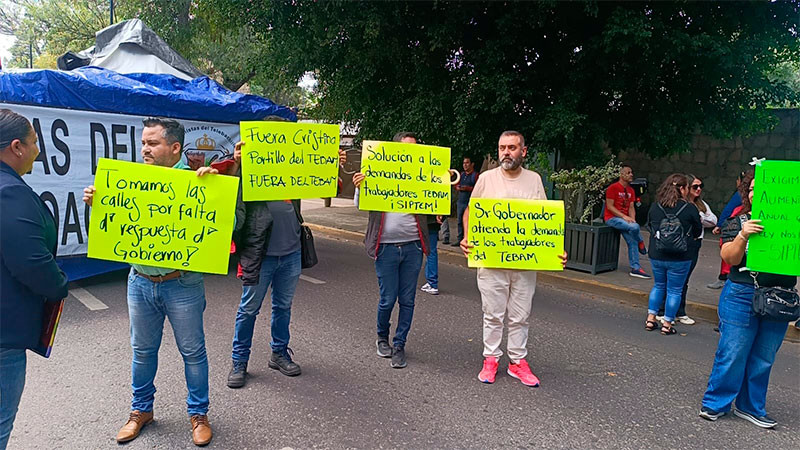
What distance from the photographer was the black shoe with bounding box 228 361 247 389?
12.8ft

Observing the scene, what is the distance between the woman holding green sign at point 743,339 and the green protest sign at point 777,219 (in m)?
0.11

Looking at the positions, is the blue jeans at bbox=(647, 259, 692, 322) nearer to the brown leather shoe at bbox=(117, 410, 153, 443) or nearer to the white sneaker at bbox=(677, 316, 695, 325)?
the white sneaker at bbox=(677, 316, 695, 325)

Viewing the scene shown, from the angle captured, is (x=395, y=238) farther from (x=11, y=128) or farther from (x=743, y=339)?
(x=11, y=128)

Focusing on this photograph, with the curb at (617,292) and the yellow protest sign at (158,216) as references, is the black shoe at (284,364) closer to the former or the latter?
the yellow protest sign at (158,216)

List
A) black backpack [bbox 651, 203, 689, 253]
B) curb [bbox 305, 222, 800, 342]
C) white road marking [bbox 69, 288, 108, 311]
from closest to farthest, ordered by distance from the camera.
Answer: black backpack [bbox 651, 203, 689, 253] < white road marking [bbox 69, 288, 108, 311] < curb [bbox 305, 222, 800, 342]

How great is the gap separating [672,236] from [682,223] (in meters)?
0.18

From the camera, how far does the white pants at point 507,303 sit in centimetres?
409

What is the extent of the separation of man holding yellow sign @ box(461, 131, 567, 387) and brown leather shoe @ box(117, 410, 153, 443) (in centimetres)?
234

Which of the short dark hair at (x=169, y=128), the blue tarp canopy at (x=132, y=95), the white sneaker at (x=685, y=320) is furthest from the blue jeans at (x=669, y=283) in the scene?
the blue tarp canopy at (x=132, y=95)

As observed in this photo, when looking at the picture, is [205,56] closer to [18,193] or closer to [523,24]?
[523,24]

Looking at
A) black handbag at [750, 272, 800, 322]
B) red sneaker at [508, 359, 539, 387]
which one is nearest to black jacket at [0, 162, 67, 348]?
red sneaker at [508, 359, 539, 387]

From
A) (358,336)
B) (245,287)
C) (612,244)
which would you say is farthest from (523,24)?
(245,287)

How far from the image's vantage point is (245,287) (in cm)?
384

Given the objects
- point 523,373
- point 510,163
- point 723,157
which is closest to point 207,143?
point 510,163
